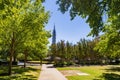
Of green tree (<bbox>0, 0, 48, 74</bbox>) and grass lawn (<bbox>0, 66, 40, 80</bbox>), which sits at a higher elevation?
green tree (<bbox>0, 0, 48, 74</bbox>)

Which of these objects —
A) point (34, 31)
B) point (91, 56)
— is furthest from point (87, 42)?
point (34, 31)

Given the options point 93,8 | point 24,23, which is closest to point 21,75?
point 24,23

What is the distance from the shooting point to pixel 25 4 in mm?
26359

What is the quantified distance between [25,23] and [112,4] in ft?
52.0

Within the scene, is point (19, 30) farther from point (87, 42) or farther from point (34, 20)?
point (87, 42)

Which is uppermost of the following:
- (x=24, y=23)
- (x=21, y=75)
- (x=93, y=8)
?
(x=24, y=23)

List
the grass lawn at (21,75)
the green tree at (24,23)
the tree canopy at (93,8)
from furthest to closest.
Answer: the green tree at (24,23) < the grass lawn at (21,75) < the tree canopy at (93,8)

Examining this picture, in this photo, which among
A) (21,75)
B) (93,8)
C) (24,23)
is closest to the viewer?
(93,8)

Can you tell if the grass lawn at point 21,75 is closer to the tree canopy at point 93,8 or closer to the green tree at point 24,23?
the green tree at point 24,23

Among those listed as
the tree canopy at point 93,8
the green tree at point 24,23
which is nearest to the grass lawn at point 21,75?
the green tree at point 24,23

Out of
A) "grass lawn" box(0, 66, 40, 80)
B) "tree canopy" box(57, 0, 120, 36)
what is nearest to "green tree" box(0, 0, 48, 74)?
"grass lawn" box(0, 66, 40, 80)

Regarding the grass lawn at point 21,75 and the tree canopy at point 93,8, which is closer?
the tree canopy at point 93,8

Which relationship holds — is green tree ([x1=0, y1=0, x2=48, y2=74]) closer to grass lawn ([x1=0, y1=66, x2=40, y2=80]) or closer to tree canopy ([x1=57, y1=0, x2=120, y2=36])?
grass lawn ([x1=0, y1=66, x2=40, y2=80])

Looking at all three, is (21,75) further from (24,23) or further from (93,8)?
(93,8)
